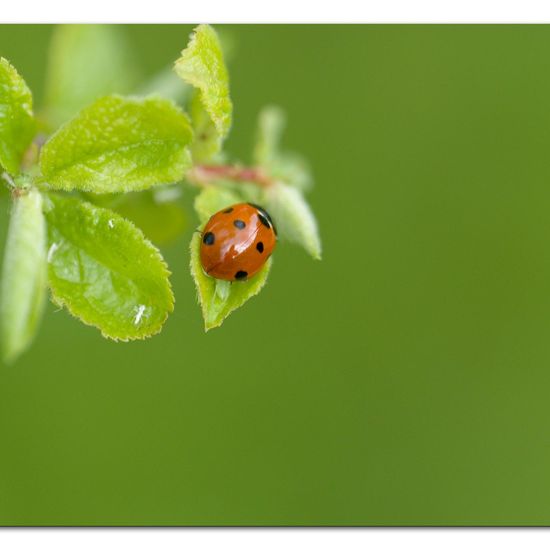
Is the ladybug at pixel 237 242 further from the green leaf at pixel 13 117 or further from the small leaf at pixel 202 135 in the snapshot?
the green leaf at pixel 13 117

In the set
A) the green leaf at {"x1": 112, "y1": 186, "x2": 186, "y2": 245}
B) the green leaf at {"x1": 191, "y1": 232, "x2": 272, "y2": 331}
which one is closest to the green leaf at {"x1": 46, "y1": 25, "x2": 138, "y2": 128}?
the green leaf at {"x1": 112, "y1": 186, "x2": 186, "y2": 245}

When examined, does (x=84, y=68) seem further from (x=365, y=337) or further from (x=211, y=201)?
(x=365, y=337)

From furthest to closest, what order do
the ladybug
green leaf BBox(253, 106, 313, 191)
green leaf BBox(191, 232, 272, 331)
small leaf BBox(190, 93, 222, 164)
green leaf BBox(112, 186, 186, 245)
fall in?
1. green leaf BBox(253, 106, 313, 191)
2. green leaf BBox(112, 186, 186, 245)
3. small leaf BBox(190, 93, 222, 164)
4. the ladybug
5. green leaf BBox(191, 232, 272, 331)

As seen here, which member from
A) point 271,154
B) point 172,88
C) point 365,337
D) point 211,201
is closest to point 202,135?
point 211,201

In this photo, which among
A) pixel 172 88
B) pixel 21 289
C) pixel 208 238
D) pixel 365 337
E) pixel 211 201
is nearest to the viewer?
pixel 21 289

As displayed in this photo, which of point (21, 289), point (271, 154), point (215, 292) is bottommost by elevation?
point (21, 289)

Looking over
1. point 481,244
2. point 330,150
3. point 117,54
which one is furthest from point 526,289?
point 117,54

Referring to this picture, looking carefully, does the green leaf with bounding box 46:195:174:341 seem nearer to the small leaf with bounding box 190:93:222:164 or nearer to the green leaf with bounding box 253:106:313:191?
the small leaf with bounding box 190:93:222:164
